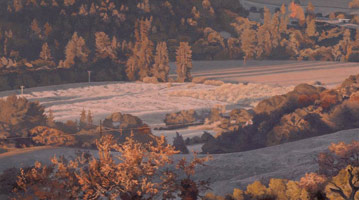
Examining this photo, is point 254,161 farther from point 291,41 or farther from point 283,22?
point 283,22

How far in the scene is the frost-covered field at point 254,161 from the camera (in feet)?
76.4

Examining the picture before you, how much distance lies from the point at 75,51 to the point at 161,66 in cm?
814

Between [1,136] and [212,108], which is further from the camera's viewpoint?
[212,108]

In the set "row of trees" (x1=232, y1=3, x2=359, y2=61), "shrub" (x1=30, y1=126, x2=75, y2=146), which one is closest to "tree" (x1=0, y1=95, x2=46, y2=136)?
"shrub" (x1=30, y1=126, x2=75, y2=146)

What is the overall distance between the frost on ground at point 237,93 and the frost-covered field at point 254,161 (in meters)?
12.2

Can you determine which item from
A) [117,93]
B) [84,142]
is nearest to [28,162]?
[84,142]

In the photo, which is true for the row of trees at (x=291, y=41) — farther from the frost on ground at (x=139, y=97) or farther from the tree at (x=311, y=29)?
the frost on ground at (x=139, y=97)

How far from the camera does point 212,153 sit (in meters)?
29.3

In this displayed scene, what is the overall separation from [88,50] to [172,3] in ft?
46.1

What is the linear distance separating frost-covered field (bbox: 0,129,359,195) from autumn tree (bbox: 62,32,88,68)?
25.7 m

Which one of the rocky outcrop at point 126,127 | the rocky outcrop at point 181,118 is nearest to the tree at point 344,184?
the rocky outcrop at point 126,127

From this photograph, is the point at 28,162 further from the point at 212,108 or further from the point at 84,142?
the point at 212,108

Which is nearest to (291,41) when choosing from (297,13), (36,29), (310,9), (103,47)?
(297,13)

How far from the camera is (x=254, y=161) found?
86.1 ft
